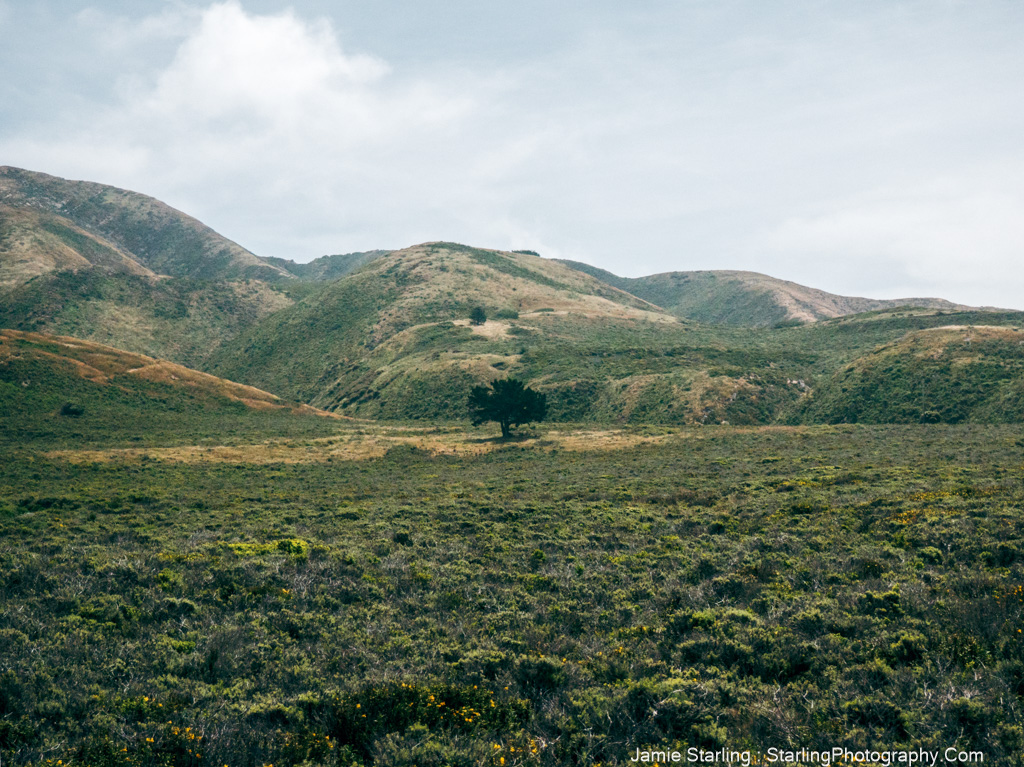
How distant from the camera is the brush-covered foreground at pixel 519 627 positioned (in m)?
7.99

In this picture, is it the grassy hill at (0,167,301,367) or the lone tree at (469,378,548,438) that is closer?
the lone tree at (469,378,548,438)

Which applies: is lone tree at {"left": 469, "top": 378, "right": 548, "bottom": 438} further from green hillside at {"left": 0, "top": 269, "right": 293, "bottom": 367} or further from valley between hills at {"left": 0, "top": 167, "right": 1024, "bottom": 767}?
green hillside at {"left": 0, "top": 269, "right": 293, "bottom": 367}

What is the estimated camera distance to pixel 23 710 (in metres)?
8.66

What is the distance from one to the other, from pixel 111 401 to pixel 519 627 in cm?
7416

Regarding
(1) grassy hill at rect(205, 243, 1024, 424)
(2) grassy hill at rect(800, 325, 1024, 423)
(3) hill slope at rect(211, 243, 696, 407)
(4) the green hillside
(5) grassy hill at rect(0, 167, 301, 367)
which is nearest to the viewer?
(2) grassy hill at rect(800, 325, 1024, 423)

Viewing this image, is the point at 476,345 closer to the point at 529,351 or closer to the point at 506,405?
the point at 529,351

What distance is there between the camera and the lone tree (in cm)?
5756

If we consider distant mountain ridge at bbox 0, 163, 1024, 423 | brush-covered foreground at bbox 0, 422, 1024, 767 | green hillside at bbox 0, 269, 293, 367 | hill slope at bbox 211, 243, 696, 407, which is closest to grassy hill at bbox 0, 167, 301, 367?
green hillside at bbox 0, 269, 293, 367

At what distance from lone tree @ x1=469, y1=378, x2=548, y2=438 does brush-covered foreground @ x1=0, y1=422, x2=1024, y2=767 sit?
32.0 meters

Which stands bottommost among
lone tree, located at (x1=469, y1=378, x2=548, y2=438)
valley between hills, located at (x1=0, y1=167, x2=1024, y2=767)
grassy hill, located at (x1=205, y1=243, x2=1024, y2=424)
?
valley between hills, located at (x1=0, y1=167, x2=1024, y2=767)

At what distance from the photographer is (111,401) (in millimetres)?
65938

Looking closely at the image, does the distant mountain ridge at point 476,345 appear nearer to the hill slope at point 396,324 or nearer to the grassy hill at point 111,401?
the hill slope at point 396,324

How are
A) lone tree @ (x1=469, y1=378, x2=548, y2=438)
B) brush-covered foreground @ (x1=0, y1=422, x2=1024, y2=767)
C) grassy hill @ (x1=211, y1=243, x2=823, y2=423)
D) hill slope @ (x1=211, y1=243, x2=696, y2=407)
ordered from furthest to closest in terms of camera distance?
hill slope @ (x1=211, y1=243, x2=696, y2=407) < grassy hill @ (x1=211, y1=243, x2=823, y2=423) < lone tree @ (x1=469, y1=378, x2=548, y2=438) < brush-covered foreground @ (x1=0, y1=422, x2=1024, y2=767)

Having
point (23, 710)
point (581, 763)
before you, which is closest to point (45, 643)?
point (23, 710)
